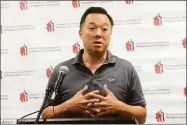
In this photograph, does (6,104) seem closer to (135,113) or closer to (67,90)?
(67,90)

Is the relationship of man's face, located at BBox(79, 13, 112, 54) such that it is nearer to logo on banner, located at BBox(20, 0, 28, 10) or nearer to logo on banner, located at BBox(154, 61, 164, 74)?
logo on banner, located at BBox(154, 61, 164, 74)

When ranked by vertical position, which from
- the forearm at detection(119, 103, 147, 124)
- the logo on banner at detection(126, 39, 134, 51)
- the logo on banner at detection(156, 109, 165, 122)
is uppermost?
the logo on banner at detection(126, 39, 134, 51)

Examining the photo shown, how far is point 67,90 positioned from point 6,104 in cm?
118

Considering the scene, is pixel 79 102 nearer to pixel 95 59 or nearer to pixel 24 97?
pixel 95 59

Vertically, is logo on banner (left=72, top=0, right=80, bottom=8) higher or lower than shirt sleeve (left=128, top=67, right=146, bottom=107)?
higher

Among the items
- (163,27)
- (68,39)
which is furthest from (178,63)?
(68,39)

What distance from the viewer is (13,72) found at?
102 inches

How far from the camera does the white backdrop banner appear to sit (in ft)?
7.86

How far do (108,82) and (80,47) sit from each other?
1.00 metres

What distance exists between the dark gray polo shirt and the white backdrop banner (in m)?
0.83

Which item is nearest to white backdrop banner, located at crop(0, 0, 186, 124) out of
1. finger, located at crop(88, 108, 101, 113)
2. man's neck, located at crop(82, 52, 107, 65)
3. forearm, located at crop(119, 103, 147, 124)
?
man's neck, located at crop(82, 52, 107, 65)

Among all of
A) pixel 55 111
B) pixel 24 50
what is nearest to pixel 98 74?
pixel 55 111

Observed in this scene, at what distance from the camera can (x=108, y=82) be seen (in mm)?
1584

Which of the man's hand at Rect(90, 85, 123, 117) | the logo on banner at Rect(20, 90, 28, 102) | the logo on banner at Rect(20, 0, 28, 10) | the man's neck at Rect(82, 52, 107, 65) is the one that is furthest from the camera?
the logo on banner at Rect(20, 0, 28, 10)
